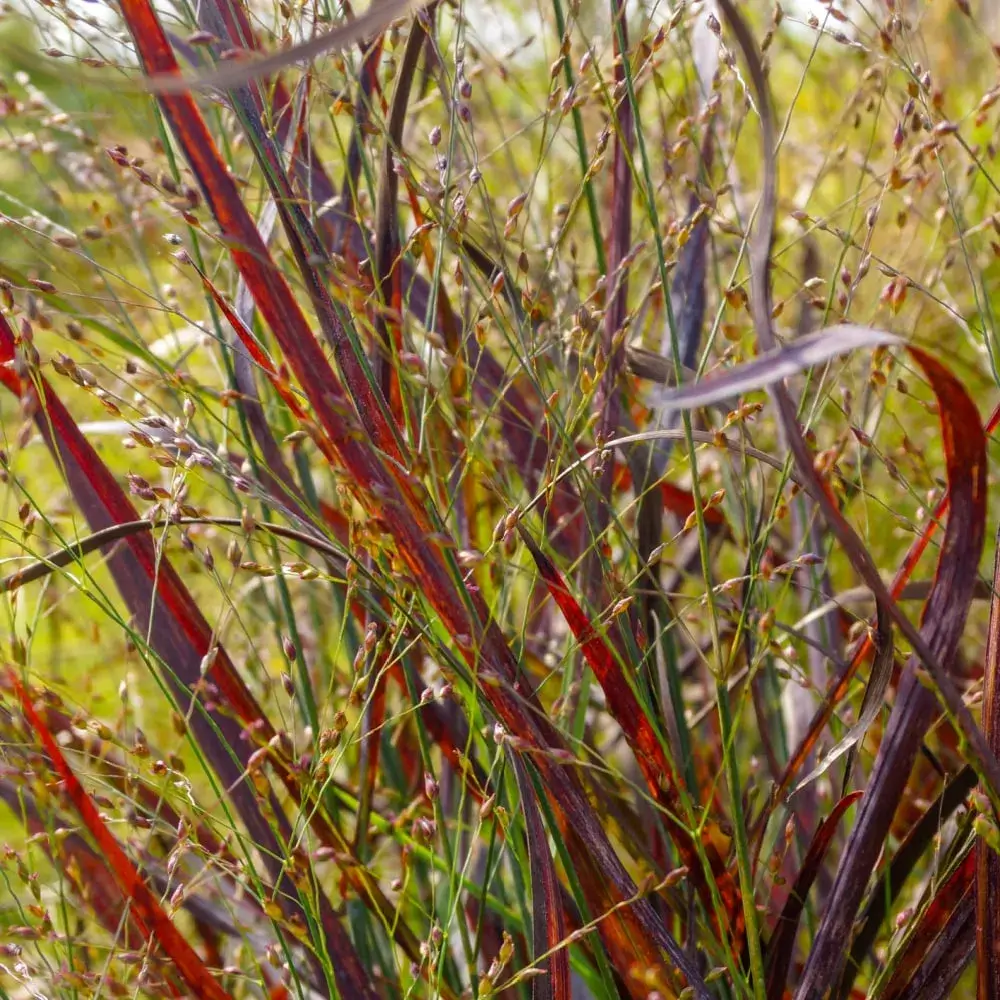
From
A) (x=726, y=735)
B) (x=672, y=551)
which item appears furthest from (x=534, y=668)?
(x=672, y=551)

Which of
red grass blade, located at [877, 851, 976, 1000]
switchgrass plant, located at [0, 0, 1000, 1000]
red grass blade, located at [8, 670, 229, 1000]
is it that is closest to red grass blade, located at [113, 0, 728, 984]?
switchgrass plant, located at [0, 0, 1000, 1000]

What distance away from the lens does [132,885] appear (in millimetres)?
657

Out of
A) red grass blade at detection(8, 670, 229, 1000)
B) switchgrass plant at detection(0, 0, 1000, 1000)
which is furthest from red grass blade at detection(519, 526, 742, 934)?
red grass blade at detection(8, 670, 229, 1000)

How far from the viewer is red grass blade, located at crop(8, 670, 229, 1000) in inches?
25.2

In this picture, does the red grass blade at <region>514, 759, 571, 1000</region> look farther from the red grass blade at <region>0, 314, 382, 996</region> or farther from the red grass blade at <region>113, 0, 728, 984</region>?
the red grass blade at <region>0, 314, 382, 996</region>

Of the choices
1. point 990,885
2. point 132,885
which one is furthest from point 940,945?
point 132,885

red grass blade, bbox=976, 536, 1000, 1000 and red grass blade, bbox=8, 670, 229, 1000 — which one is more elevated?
red grass blade, bbox=8, 670, 229, 1000

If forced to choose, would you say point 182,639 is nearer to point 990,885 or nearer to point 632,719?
point 632,719

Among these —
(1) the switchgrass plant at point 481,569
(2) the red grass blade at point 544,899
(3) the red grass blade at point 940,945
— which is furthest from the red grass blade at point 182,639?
(3) the red grass blade at point 940,945

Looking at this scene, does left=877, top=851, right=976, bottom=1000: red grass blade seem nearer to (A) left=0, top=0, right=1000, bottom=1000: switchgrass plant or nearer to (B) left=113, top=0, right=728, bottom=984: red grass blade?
(A) left=0, top=0, right=1000, bottom=1000: switchgrass plant

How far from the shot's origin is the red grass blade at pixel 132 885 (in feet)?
2.10

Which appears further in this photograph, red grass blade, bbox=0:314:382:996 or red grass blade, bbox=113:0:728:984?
red grass blade, bbox=0:314:382:996

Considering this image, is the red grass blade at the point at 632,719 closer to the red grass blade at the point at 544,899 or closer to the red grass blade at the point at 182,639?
the red grass blade at the point at 544,899

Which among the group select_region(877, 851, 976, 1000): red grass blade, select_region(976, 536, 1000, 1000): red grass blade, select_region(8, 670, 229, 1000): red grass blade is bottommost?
select_region(877, 851, 976, 1000): red grass blade
